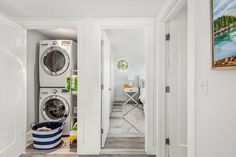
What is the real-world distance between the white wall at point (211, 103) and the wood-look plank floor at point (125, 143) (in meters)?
1.86

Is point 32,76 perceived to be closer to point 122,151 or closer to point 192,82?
point 122,151

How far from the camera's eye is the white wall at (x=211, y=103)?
909mm

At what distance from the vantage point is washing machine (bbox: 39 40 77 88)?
3.39 meters

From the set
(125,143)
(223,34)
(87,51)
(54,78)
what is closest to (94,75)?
(87,51)

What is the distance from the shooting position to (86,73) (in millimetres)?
2670

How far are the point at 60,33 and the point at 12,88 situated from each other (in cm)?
181

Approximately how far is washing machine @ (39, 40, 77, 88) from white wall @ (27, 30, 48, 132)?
0.16 m

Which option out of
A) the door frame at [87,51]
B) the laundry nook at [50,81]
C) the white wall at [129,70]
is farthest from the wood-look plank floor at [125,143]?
the white wall at [129,70]

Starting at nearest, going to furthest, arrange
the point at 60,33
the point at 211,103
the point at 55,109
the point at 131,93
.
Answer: the point at 211,103 < the point at 55,109 < the point at 60,33 < the point at 131,93

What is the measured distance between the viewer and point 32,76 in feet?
11.1

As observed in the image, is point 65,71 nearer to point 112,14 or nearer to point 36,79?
point 36,79

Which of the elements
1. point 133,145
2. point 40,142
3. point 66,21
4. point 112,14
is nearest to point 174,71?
point 112,14

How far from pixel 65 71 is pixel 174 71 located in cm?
225

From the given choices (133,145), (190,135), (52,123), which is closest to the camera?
(190,135)
